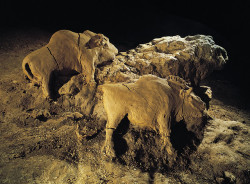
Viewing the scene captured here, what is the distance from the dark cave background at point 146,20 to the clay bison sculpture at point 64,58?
4.14 metres

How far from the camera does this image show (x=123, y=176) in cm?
214

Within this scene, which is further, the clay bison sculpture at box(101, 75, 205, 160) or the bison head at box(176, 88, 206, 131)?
the bison head at box(176, 88, 206, 131)

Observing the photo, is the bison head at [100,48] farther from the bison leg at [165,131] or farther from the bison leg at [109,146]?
the bison leg at [165,131]

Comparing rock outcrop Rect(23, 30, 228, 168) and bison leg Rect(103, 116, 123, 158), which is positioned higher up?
rock outcrop Rect(23, 30, 228, 168)

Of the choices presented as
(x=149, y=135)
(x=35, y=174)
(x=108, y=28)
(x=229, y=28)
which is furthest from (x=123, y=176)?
(x=108, y=28)

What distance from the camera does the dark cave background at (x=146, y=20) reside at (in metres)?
5.43

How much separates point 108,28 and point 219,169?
26.3 ft

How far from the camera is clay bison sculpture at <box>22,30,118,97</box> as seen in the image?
116 inches

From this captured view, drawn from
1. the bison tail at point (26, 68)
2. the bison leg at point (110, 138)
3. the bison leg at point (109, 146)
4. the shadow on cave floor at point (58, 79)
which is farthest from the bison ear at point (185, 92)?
the bison tail at point (26, 68)

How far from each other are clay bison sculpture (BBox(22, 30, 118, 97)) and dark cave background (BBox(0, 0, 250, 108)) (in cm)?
414

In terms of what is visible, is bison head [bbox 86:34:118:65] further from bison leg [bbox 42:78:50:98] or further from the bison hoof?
the bison hoof

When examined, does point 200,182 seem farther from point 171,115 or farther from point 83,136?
point 83,136

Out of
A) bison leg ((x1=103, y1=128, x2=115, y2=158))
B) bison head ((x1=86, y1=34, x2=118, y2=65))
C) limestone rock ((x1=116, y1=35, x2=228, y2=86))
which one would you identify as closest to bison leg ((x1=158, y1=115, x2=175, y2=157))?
bison leg ((x1=103, y1=128, x2=115, y2=158))

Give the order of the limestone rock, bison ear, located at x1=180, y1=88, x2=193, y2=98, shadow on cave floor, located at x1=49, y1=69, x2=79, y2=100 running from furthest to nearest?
the limestone rock → shadow on cave floor, located at x1=49, y1=69, x2=79, y2=100 → bison ear, located at x1=180, y1=88, x2=193, y2=98
